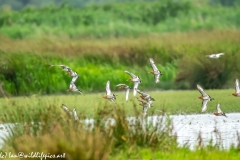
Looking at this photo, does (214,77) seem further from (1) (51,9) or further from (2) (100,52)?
(1) (51,9)

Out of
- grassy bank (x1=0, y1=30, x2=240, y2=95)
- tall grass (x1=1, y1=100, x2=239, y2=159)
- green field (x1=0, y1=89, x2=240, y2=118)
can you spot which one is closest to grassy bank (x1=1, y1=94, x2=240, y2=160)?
tall grass (x1=1, y1=100, x2=239, y2=159)

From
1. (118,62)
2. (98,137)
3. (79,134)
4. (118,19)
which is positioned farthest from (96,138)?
(118,19)

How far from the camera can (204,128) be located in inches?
512

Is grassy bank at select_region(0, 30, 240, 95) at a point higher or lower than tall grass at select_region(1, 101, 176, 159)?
lower

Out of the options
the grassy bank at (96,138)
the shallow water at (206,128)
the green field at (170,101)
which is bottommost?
the green field at (170,101)

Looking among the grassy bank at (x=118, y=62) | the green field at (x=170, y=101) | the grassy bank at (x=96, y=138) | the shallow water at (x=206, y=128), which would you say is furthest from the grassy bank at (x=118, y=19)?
the grassy bank at (x=96, y=138)

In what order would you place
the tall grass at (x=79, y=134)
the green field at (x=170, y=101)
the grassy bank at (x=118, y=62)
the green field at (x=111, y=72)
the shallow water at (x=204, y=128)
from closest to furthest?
the tall grass at (x=79, y=134) < the green field at (x=111, y=72) < the shallow water at (x=204, y=128) < the green field at (x=170, y=101) < the grassy bank at (x=118, y=62)

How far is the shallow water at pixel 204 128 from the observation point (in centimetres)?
1156

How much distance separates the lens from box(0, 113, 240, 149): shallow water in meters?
11.6

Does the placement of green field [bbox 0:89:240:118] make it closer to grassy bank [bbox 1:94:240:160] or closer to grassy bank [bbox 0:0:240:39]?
grassy bank [bbox 1:94:240:160]

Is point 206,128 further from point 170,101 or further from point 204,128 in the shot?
point 170,101

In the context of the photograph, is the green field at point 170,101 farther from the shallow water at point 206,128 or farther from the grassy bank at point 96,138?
the grassy bank at point 96,138

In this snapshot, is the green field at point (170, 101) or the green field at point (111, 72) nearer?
the green field at point (111, 72)

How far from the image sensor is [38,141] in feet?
28.7
